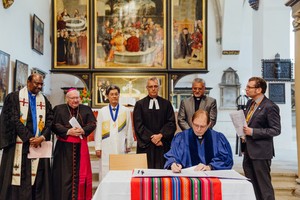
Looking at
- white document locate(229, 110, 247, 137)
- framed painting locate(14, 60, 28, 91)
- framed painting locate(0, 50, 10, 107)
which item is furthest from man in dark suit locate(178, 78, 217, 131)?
framed painting locate(14, 60, 28, 91)

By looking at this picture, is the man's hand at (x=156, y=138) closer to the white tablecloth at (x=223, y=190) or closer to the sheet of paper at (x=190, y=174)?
the sheet of paper at (x=190, y=174)

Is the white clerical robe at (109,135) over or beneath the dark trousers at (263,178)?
over

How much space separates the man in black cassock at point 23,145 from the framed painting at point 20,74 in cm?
339

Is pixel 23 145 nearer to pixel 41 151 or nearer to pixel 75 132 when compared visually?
pixel 41 151

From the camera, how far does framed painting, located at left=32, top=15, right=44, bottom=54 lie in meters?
9.02

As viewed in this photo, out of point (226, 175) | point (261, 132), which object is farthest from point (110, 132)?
point (226, 175)

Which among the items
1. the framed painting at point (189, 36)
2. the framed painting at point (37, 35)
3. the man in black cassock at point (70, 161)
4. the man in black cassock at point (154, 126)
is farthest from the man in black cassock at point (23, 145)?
the framed painting at point (189, 36)

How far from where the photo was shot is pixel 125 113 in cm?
468

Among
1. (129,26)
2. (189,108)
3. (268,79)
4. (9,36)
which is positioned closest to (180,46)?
(129,26)

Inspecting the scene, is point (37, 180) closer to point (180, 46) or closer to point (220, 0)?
point (180, 46)

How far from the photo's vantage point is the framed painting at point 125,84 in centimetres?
916

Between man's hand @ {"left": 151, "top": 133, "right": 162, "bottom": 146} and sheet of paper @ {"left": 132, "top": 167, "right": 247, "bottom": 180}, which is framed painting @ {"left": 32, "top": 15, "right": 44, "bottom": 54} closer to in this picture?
man's hand @ {"left": 151, "top": 133, "right": 162, "bottom": 146}

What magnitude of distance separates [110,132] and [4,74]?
3.20 meters

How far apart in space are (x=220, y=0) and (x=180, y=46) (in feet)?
17.5
